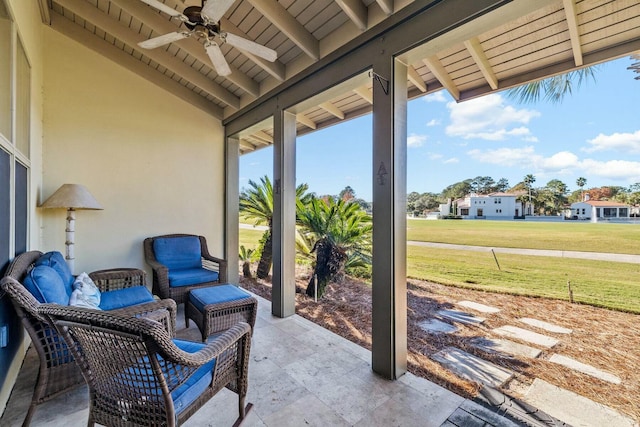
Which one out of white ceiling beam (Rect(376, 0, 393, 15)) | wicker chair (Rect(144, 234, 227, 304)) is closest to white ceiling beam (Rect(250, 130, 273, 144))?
wicker chair (Rect(144, 234, 227, 304))

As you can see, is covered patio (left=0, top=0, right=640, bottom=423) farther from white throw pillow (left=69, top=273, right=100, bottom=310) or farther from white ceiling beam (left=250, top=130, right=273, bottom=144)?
white throw pillow (left=69, top=273, right=100, bottom=310)

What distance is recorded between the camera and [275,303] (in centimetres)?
389

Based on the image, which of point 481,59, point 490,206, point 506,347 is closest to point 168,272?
point 506,347

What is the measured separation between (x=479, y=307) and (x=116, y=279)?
16.5 ft

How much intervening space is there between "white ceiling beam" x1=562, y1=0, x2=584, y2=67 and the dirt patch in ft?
9.38

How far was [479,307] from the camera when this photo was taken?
13.7 feet

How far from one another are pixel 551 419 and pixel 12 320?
13.1 ft

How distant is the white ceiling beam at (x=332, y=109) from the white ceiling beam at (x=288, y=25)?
3.82 feet

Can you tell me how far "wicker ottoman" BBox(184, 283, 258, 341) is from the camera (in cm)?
280

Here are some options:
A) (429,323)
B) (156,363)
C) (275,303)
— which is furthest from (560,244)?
(156,363)

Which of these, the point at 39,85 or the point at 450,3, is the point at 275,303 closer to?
the point at 450,3

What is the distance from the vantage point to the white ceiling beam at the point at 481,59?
8.62 feet

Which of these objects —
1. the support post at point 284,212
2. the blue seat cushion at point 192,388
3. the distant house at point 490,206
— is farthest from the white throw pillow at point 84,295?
the distant house at point 490,206

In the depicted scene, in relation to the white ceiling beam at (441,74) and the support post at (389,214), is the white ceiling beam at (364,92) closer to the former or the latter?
the white ceiling beam at (441,74)
